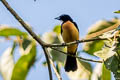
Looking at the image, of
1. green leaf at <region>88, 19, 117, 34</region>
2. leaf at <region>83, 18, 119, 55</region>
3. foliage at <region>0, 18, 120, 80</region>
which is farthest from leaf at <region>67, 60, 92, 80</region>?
green leaf at <region>88, 19, 117, 34</region>

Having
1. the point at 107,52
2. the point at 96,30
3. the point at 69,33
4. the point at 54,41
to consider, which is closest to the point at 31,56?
the point at 54,41

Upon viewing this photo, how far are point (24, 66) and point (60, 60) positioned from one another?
46 cm

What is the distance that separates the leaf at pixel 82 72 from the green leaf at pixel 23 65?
1.59 feet

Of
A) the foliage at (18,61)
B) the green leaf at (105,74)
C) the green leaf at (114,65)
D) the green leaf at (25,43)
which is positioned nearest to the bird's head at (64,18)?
the foliage at (18,61)

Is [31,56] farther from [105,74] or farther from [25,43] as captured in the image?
[105,74]

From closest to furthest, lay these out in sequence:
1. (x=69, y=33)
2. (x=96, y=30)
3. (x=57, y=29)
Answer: (x=96, y=30) < (x=57, y=29) < (x=69, y=33)

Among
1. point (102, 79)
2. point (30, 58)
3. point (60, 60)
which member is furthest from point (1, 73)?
point (102, 79)

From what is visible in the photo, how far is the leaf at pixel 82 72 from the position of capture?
325cm

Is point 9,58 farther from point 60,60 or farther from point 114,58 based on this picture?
point 114,58

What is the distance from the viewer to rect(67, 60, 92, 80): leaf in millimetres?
3248

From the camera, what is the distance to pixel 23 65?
328cm

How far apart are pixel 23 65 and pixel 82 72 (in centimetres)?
66

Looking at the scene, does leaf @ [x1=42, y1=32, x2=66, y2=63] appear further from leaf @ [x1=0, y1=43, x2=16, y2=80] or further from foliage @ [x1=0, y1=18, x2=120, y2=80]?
leaf @ [x1=0, y1=43, x2=16, y2=80]

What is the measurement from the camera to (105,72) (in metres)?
2.64
